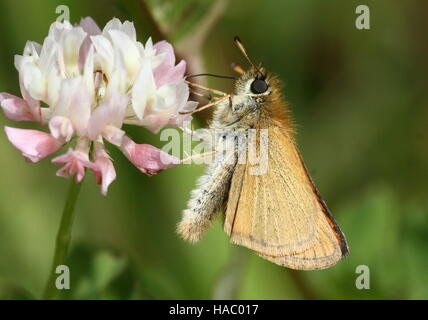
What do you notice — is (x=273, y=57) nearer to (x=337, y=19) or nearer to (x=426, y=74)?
(x=337, y=19)

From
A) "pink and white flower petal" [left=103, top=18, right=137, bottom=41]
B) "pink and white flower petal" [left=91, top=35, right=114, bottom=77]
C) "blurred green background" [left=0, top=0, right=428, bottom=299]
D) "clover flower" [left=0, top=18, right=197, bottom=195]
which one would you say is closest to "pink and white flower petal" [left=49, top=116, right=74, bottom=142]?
"clover flower" [left=0, top=18, right=197, bottom=195]

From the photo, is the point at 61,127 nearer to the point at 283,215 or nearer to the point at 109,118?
the point at 109,118

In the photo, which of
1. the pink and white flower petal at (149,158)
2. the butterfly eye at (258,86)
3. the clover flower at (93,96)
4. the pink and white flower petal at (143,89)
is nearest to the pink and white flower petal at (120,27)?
the clover flower at (93,96)

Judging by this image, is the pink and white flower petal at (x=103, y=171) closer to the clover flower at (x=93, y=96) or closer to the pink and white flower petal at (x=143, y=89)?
the clover flower at (x=93, y=96)

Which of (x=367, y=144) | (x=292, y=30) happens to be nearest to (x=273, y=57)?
(x=292, y=30)

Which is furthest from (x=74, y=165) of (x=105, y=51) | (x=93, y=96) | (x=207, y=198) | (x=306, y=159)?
(x=306, y=159)

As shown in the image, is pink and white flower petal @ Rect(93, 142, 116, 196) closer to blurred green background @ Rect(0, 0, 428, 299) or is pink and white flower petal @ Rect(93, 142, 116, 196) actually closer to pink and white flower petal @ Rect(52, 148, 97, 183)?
pink and white flower petal @ Rect(52, 148, 97, 183)
